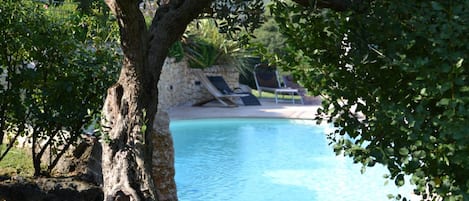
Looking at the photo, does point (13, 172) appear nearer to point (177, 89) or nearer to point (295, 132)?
point (295, 132)

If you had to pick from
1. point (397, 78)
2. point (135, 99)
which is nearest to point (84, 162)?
point (135, 99)

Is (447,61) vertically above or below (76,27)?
below

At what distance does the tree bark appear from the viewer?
99.6 inches

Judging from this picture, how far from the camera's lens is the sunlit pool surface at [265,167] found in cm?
866

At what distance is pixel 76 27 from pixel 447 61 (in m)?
3.69

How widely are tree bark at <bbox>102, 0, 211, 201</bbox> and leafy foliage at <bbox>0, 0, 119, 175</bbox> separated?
1909 mm

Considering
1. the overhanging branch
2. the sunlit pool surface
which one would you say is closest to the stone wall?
the sunlit pool surface

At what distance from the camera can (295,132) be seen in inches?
591

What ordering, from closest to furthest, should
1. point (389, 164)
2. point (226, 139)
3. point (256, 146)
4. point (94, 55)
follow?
point (389, 164) → point (94, 55) → point (256, 146) → point (226, 139)

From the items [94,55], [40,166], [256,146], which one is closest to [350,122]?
[94,55]

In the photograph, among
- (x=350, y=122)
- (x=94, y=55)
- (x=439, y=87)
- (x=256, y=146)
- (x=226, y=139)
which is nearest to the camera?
(x=439, y=87)

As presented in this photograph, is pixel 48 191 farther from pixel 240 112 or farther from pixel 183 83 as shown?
pixel 183 83

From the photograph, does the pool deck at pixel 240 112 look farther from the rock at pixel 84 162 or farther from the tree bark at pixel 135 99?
the tree bark at pixel 135 99

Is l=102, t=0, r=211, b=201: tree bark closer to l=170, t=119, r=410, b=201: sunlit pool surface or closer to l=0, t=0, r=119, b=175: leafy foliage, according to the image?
l=0, t=0, r=119, b=175: leafy foliage
